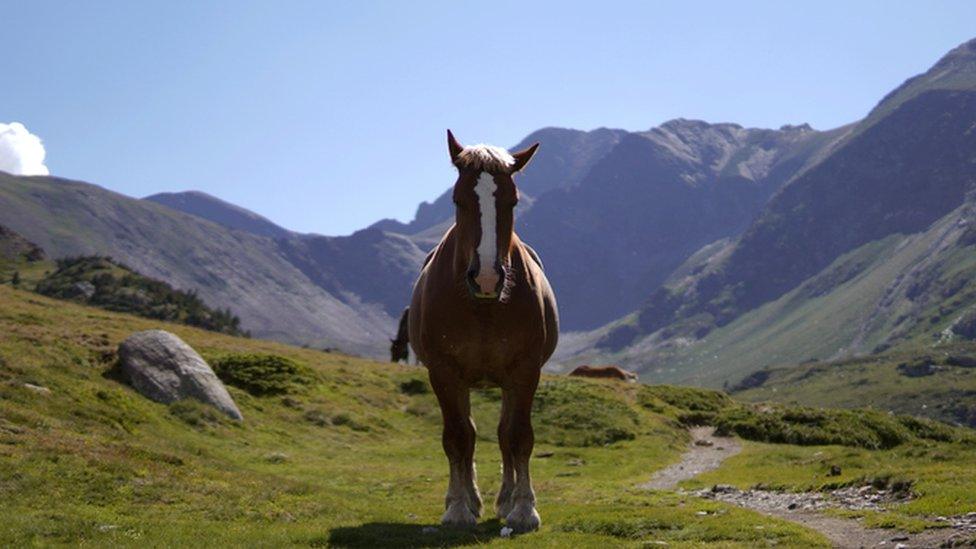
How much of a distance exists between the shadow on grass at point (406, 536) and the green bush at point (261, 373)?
29.6 metres

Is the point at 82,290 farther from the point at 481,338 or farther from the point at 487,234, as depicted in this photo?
the point at 487,234

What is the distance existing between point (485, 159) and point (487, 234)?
1197 millimetres

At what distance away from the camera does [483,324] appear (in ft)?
41.9

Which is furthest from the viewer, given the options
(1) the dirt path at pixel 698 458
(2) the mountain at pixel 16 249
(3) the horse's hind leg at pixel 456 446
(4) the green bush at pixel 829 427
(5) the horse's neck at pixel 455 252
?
(2) the mountain at pixel 16 249

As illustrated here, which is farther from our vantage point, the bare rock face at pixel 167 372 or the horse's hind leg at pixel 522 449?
the bare rock face at pixel 167 372

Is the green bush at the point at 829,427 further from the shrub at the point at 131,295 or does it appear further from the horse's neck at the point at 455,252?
the shrub at the point at 131,295

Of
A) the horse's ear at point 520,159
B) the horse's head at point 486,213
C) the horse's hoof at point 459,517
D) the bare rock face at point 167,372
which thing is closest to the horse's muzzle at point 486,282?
the horse's head at point 486,213

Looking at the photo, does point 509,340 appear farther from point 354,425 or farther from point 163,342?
point 354,425

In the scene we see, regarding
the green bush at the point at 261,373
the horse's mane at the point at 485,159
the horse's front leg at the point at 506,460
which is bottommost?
the horse's front leg at the point at 506,460

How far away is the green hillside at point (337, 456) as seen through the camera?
14.0 meters

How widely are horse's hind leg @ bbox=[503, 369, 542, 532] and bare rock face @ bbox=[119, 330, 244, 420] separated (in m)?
24.2

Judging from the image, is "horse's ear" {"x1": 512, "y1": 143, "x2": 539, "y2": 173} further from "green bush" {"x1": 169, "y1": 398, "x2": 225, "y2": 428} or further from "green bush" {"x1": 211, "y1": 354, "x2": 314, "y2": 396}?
"green bush" {"x1": 211, "y1": 354, "x2": 314, "y2": 396}

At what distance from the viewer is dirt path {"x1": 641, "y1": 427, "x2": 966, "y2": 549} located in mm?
12469

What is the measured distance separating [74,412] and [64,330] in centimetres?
1454
